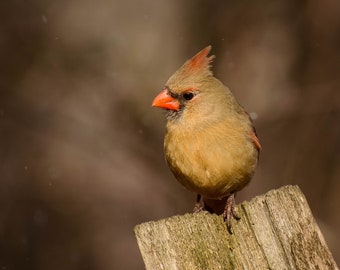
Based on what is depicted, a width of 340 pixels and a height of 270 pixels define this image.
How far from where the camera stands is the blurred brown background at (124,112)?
22.7 feet

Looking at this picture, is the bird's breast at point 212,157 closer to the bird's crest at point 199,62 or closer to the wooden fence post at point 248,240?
the bird's crest at point 199,62

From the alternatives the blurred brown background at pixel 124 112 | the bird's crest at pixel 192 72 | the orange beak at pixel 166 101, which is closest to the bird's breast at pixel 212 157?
the orange beak at pixel 166 101

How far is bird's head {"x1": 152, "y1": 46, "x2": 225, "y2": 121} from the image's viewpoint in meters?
3.78

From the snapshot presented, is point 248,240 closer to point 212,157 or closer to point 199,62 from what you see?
point 212,157

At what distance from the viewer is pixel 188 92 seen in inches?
151

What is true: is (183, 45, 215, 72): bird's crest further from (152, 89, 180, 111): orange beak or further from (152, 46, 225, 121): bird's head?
(152, 89, 180, 111): orange beak

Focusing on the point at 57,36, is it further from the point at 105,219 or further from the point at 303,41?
the point at 303,41

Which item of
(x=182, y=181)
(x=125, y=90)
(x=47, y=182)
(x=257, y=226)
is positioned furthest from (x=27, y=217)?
(x=257, y=226)

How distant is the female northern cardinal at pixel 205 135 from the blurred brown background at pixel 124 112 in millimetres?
2978

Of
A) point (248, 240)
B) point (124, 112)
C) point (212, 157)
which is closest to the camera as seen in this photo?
point (248, 240)

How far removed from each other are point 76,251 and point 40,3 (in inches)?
108

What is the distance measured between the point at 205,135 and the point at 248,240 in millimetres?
1320

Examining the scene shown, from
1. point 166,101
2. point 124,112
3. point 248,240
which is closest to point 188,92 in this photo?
point 166,101

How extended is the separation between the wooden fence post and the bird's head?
141 centimetres
